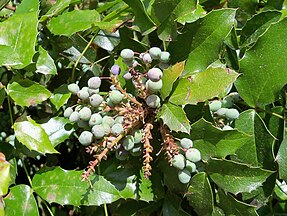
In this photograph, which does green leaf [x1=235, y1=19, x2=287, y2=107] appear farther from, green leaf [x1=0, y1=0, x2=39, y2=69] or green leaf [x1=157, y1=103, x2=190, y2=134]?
green leaf [x1=0, y1=0, x2=39, y2=69]

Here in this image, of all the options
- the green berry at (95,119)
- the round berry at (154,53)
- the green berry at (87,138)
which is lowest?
the green berry at (87,138)

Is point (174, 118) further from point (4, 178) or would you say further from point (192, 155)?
point (4, 178)

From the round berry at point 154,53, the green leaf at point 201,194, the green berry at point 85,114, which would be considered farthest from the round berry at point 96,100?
the green leaf at point 201,194

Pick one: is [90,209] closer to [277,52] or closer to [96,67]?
[96,67]

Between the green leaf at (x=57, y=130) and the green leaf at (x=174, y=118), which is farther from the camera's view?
the green leaf at (x=57, y=130)

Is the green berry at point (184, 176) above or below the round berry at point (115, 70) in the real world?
below

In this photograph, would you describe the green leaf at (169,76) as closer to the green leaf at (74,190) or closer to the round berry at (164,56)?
the round berry at (164,56)

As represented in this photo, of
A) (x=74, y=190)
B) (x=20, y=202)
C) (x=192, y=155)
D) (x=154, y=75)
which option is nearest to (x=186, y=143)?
(x=192, y=155)
